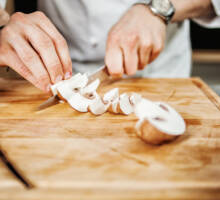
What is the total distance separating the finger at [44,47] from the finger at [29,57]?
0.02 meters

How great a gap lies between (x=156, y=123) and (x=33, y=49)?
52cm

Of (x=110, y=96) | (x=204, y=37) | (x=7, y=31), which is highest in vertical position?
(x=7, y=31)

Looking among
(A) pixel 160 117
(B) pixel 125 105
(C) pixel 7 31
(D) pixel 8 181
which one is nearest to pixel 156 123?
(A) pixel 160 117

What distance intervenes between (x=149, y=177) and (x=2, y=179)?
1.01 feet

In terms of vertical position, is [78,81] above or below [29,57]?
below

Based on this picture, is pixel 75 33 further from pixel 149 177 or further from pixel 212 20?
pixel 149 177

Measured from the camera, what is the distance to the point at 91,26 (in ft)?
4.32

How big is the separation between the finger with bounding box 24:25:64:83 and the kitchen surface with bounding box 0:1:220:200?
0.26ft

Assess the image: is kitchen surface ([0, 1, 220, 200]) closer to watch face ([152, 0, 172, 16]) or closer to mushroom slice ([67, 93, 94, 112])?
mushroom slice ([67, 93, 94, 112])

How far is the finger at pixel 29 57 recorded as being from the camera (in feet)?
2.96

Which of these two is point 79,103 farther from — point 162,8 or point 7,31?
point 162,8

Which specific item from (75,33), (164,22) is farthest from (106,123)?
(75,33)

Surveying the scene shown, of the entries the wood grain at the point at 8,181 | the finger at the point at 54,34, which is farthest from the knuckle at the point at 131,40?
the wood grain at the point at 8,181

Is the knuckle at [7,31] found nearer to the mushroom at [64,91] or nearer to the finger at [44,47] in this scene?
the finger at [44,47]
